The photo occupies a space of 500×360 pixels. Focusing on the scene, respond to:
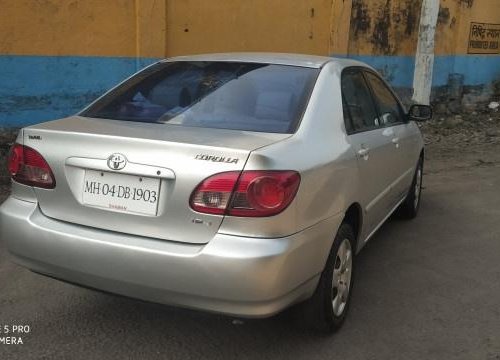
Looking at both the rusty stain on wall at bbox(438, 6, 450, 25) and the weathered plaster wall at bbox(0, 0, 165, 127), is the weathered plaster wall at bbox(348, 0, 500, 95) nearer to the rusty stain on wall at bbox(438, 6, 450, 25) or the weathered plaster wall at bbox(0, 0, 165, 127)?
the rusty stain on wall at bbox(438, 6, 450, 25)

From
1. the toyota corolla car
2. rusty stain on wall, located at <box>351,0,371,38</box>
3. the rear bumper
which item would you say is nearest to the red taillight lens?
the toyota corolla car

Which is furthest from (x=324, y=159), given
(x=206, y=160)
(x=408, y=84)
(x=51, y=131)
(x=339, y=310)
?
(x=408, y=84)

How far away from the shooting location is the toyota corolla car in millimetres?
2586

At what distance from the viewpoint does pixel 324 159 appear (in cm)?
302

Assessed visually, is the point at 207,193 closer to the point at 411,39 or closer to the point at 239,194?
the point at 239,194

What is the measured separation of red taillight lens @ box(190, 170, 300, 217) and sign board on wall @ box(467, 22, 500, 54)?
11.9 meters

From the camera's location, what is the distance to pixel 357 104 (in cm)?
389

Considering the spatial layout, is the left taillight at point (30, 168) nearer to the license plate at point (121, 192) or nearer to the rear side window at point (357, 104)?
the license plate at point (121, 192)

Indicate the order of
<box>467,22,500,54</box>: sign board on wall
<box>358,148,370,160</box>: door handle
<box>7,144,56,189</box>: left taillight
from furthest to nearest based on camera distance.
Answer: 1. <box>467,22,500,54</box>: sign board on wall
2. <box>358,148,370,160</box>: door handle
3. <box>7,144,56,189</box>: left taillight

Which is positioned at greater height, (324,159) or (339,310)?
(324,159)

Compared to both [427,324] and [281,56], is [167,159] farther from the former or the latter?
[427,324]

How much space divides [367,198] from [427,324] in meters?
0.84

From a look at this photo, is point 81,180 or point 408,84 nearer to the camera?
point 81,180

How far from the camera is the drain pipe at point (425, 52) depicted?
10.5 meters
